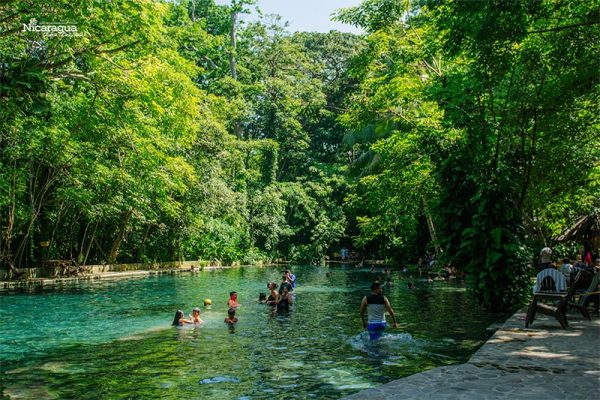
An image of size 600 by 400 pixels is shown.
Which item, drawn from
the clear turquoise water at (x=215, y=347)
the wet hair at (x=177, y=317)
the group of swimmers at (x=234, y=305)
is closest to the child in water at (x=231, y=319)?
the group of swimmers at (x=234, y=305)

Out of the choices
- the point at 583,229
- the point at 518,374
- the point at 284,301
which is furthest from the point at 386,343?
the point at 583,229

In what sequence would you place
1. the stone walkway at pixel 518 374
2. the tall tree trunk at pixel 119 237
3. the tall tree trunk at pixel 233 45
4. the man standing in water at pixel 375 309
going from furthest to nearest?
the tall tree trunk at pixel 233 45
the tall tree trunk at pixel 119 237
the man standing in water at pixel 375 309
the stone walkway at pixel 518 374

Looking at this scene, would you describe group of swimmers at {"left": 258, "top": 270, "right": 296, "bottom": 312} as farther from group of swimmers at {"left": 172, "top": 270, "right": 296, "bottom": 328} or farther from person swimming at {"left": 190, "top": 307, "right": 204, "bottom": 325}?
person swimming at {"left": 190, "top": 307, "right": 204, "bottom": 325}

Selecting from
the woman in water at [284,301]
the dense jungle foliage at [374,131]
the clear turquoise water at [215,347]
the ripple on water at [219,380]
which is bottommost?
the ripple on water at [219,380]

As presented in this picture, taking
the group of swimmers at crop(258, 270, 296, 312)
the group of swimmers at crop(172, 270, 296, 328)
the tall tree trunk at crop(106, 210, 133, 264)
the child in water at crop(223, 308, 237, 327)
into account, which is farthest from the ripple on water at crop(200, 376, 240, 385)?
the tall tree trunk at crop(106, 210, 133, 264)

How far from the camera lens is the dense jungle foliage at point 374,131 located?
12.8 meters

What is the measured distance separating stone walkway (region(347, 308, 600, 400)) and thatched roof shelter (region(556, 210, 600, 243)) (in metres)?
17.1

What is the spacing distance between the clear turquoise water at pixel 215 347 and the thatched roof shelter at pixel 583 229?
25.4ft

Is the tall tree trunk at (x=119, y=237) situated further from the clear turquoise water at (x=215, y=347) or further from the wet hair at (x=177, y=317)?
the wet hair at (x=177, y=317)

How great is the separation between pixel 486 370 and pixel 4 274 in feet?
89.2

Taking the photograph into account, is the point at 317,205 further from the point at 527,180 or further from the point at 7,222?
the point at 527,180

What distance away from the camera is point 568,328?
36.3ft

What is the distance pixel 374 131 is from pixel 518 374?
2335cm

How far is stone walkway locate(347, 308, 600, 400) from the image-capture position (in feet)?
21.8
